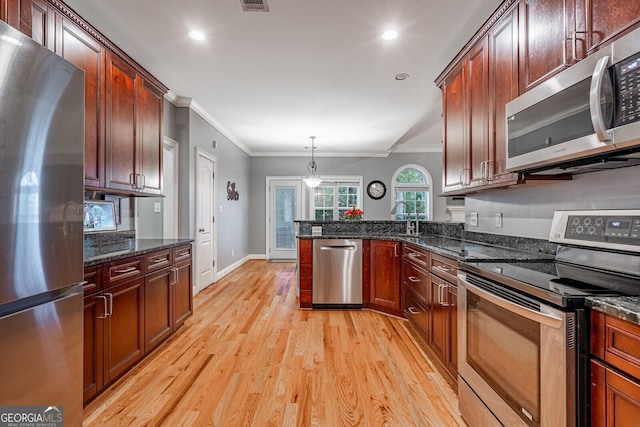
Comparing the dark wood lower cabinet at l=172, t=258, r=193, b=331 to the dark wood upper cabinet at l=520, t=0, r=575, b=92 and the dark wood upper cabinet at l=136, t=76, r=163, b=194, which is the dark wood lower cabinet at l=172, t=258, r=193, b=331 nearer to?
the dark wood upper cabinet at l=136, t=76, r=163, b=194

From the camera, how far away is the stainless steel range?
1002mm

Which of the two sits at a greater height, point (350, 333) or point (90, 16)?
point (90, 16)

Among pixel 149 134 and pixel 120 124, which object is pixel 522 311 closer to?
pixel 120 124

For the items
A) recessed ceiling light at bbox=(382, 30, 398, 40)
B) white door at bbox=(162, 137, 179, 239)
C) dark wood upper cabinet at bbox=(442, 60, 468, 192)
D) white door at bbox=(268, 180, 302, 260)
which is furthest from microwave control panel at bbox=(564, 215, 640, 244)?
white door at bbox=(268, 180, 302, 260)

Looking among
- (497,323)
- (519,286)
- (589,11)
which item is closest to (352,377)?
(497,323)

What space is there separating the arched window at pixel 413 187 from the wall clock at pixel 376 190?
0.88 feet

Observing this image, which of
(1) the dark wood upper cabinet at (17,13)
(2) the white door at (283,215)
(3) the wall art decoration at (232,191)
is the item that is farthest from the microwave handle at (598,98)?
(2) the white door at (283,215)

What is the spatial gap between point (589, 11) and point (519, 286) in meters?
1.25

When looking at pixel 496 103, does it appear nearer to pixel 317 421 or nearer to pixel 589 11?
pixel 589 11

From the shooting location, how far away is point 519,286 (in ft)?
3.97

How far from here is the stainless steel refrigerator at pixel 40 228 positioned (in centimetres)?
A: 103

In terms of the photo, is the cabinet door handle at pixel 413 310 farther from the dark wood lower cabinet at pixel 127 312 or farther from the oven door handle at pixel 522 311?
the dark wood lower cabinet at pixel 127 312

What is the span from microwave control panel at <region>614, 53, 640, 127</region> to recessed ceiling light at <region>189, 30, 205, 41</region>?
2640mm

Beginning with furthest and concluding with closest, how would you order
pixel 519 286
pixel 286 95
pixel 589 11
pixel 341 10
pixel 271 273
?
pixel 271 273 < pixel 286 95 < pixel 341 10 < pixel 589 11 < pixel 519 286
